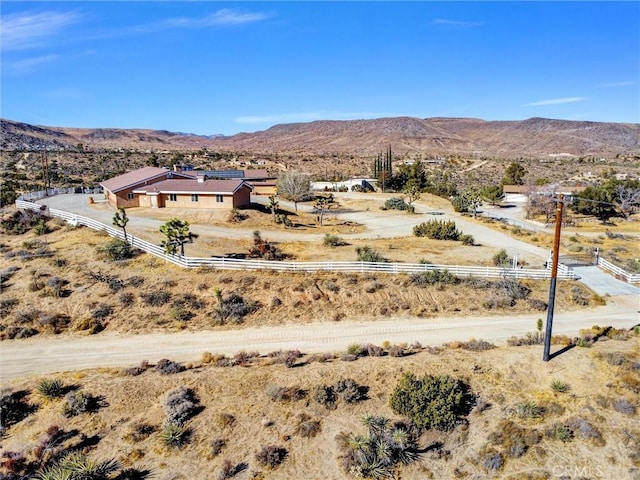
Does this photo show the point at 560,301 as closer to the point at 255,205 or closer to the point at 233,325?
the point at 233,325

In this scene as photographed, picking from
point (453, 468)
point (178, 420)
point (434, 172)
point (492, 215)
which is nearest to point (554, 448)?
point (453, 468)

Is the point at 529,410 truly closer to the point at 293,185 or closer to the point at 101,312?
the point at 101,312

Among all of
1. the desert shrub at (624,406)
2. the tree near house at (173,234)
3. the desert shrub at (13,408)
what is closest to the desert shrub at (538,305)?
the desert shrub at (624,406)

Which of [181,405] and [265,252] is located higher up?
[265,252]

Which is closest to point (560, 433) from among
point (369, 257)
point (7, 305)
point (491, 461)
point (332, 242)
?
point (491, 461)

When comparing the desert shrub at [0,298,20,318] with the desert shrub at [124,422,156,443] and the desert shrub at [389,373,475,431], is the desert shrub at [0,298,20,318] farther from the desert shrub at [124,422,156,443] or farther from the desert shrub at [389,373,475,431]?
the desert shrub at [389,373,475,431]

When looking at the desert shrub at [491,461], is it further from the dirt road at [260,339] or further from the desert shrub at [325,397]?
the dirt road at [260,339]

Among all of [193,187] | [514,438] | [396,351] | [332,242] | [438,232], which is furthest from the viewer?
[193,187]
